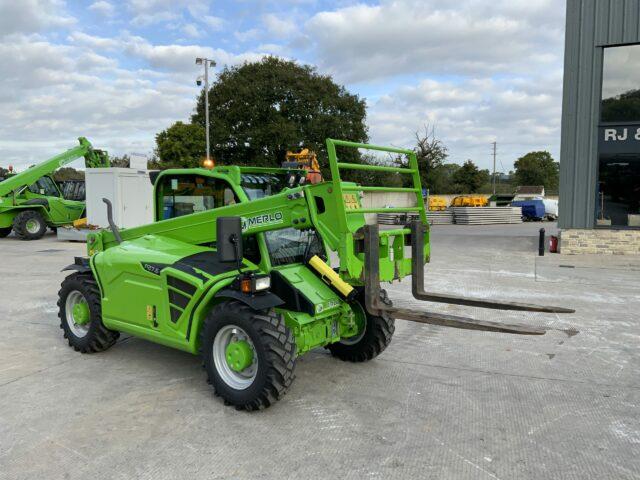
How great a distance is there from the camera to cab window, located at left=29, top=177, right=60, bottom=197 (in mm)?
19183

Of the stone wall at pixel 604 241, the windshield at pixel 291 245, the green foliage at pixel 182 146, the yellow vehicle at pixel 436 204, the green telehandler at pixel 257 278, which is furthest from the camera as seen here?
the green foliage at pixel 182 146

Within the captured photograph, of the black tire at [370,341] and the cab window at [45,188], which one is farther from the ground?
the cab window at [45,188]

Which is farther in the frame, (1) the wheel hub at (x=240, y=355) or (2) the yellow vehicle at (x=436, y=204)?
(2) the yellow vehicle at (x=436, y=204)

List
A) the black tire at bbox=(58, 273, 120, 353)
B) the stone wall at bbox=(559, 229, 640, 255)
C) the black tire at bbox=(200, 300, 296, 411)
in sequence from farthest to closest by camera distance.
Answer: the stone wall at bbox=(559, 229, 640, 255)
the black tire at bbox=(58, 273, 120, 353)
the black tire at bbox=(200, 300, 296, 411)

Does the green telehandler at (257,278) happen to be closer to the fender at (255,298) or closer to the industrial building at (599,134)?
the fender at (255,298)

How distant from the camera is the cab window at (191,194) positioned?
511cm

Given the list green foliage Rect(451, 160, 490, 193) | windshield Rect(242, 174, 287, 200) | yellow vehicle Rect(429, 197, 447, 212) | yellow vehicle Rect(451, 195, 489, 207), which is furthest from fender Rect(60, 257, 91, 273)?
green foliage Rect(451, 160, 490, 193)

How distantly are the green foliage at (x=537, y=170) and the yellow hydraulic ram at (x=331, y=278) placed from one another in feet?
263

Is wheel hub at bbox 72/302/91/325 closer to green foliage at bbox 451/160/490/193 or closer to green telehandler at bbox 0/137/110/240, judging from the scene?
green telehandler at bbox 0/137/110/240

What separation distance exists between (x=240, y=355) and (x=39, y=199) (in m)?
17.6

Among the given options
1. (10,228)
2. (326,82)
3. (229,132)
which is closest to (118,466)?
(10,228)

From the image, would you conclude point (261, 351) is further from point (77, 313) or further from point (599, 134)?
point (599, 134)

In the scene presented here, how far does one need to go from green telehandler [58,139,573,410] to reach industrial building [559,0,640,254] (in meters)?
12.1

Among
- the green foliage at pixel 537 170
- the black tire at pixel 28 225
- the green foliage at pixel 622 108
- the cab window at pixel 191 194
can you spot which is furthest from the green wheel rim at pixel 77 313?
the green foliage at pixel 537 170
